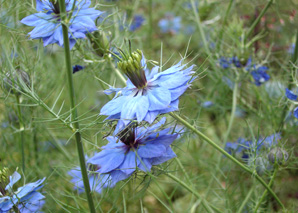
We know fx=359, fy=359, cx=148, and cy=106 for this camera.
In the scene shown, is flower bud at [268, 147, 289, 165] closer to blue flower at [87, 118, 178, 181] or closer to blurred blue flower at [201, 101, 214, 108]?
blue flower at [87, 118, 178, 181]

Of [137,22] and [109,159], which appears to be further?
[137,22]

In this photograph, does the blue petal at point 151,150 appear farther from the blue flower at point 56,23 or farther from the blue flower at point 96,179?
the blue flower at point 56,23

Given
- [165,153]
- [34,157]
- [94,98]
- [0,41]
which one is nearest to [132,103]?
[165,153]

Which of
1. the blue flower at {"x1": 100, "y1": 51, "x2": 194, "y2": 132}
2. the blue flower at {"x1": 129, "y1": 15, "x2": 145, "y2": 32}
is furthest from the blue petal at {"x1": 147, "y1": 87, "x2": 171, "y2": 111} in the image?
the blue flower at {"x1": 129, "y1": 15, "x2": 145, "y2": 32}

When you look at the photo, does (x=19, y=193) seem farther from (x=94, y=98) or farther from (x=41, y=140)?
(x=94, y=98)

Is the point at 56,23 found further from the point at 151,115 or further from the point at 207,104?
the point at 207,104

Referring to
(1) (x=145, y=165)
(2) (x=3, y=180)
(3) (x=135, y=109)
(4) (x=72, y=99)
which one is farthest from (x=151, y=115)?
(2) (x=3, y=180)
